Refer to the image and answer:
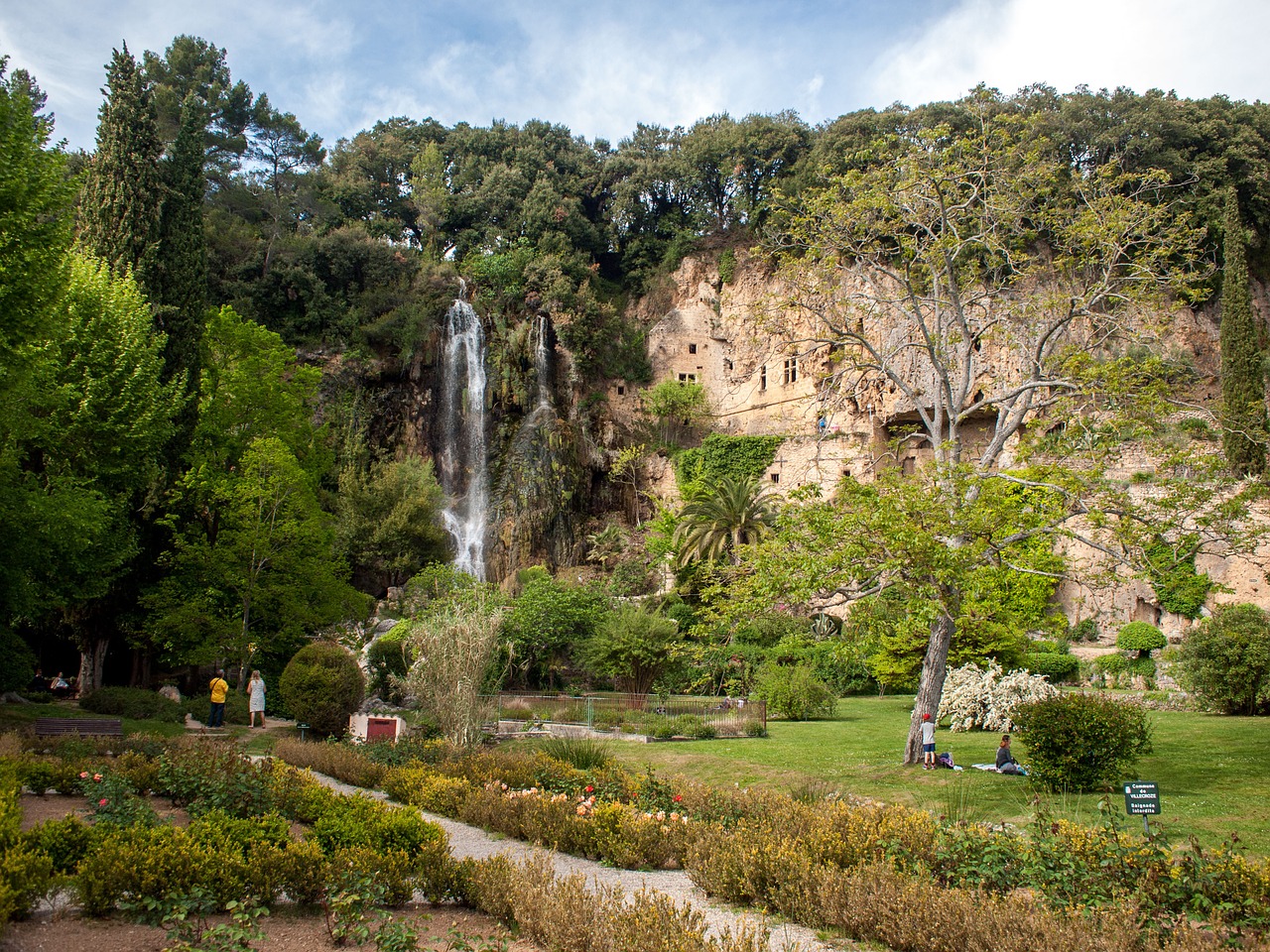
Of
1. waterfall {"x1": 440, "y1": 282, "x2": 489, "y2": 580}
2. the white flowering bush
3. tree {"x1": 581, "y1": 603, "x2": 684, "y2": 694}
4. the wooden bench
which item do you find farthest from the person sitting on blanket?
waterfall {"x1": 440, "y1": 282, "x2": 489, "y2": 580}

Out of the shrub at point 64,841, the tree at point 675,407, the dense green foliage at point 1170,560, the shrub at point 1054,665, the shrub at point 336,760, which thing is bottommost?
the shrub at point 336,760

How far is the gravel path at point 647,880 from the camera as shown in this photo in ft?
20.6

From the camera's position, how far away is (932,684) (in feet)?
46.3

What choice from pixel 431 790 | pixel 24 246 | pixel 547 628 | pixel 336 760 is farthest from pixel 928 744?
pixel 24 246

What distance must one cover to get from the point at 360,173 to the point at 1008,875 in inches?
1962

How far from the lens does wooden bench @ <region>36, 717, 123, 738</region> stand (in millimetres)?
14082

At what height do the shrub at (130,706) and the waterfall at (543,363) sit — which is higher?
the waterfall at (543,363)

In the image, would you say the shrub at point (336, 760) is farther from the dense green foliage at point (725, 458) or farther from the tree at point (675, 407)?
the tree at point (675, 407)

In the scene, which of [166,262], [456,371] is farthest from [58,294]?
[456,371]

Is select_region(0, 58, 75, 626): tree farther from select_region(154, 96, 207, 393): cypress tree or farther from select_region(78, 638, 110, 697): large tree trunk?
select_region(78, 638, 110, 697): large tree trunk

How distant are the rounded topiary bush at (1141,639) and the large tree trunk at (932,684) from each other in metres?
17.1

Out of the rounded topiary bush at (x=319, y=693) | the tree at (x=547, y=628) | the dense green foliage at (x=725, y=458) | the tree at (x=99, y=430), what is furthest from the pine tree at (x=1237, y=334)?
the tree at (x=99, y=430)

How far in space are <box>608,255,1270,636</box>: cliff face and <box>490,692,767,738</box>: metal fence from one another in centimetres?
1405

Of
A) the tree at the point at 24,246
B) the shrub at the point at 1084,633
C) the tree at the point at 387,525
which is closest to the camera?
the tree at the point at 24,246
